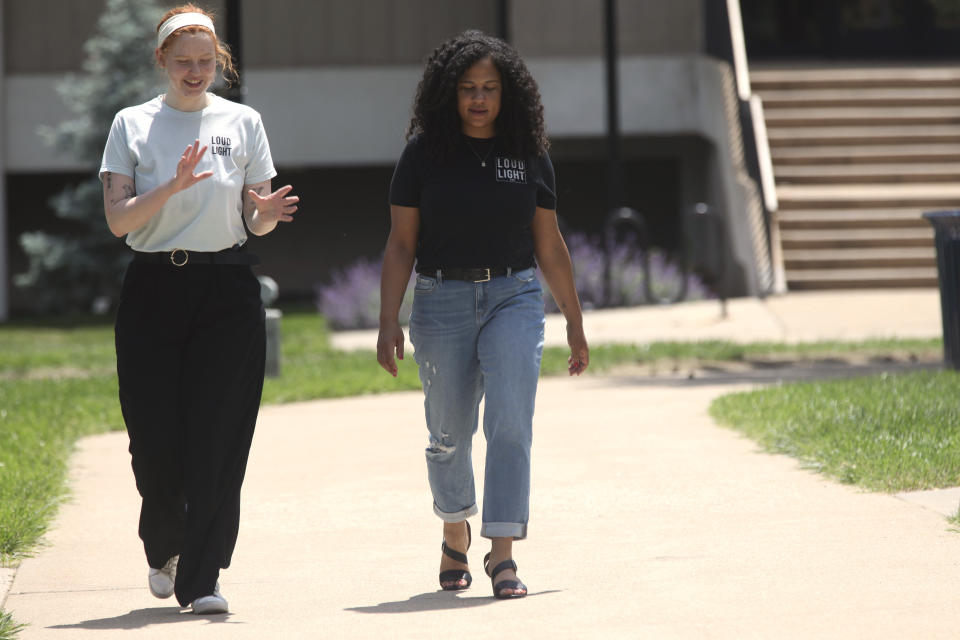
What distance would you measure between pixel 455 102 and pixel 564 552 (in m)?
1.75

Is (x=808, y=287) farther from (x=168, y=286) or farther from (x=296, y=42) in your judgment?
(x=168, y=286)

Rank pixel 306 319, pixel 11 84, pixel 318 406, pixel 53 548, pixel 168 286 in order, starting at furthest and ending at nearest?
1. pixel 11 84
2. pixel 306 319
3. pixel 318 406
4. pixel 53 548
5. pixel 168 286

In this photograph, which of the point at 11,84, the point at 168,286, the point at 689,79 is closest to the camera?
the point at 168,286

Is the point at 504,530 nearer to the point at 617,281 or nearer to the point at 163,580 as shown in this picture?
the point at 163,580

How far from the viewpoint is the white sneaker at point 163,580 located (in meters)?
4.89

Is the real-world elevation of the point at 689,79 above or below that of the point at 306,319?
above

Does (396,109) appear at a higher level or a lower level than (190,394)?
higher

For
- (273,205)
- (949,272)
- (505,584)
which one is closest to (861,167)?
(949,272)

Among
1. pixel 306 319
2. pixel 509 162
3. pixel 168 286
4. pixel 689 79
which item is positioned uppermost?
pixel 689 79

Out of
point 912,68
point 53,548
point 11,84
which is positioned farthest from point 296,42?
point 53,548

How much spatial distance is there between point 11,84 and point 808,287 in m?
12.5

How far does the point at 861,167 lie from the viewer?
60.9 ft

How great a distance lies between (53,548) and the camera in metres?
5.91

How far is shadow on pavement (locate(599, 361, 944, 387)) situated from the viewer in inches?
418
